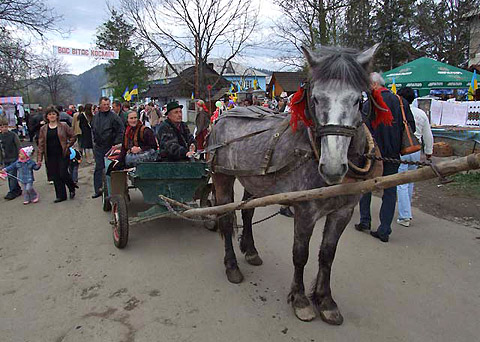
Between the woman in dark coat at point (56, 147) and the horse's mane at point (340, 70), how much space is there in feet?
19.1

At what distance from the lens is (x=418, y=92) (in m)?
13.5

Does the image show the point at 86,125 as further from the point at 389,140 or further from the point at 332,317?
the point at 332,317

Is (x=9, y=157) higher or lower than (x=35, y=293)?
higher

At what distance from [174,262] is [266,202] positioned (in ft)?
6.37

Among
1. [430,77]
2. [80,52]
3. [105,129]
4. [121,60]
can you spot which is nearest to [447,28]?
[430,77]

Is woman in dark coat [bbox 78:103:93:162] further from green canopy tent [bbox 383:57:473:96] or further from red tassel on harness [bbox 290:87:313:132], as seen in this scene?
green canopy tent [bbox 383:57:473:96]

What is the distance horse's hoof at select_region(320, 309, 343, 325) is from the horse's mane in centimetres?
186

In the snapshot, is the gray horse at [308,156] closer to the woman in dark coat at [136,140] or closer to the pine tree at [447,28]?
the woman in dark coat at [136,140]

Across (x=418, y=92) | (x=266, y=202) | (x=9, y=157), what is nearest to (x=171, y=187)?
(x=266, y=202)

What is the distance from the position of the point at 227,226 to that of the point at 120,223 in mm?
1441

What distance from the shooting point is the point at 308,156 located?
2586 millimetres

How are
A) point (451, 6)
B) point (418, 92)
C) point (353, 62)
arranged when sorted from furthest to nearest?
point (451, 6) → point (418, 92) → point (353, 62)

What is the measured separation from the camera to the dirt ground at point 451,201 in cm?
526

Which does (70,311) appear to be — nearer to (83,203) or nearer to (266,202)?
(266,202)
